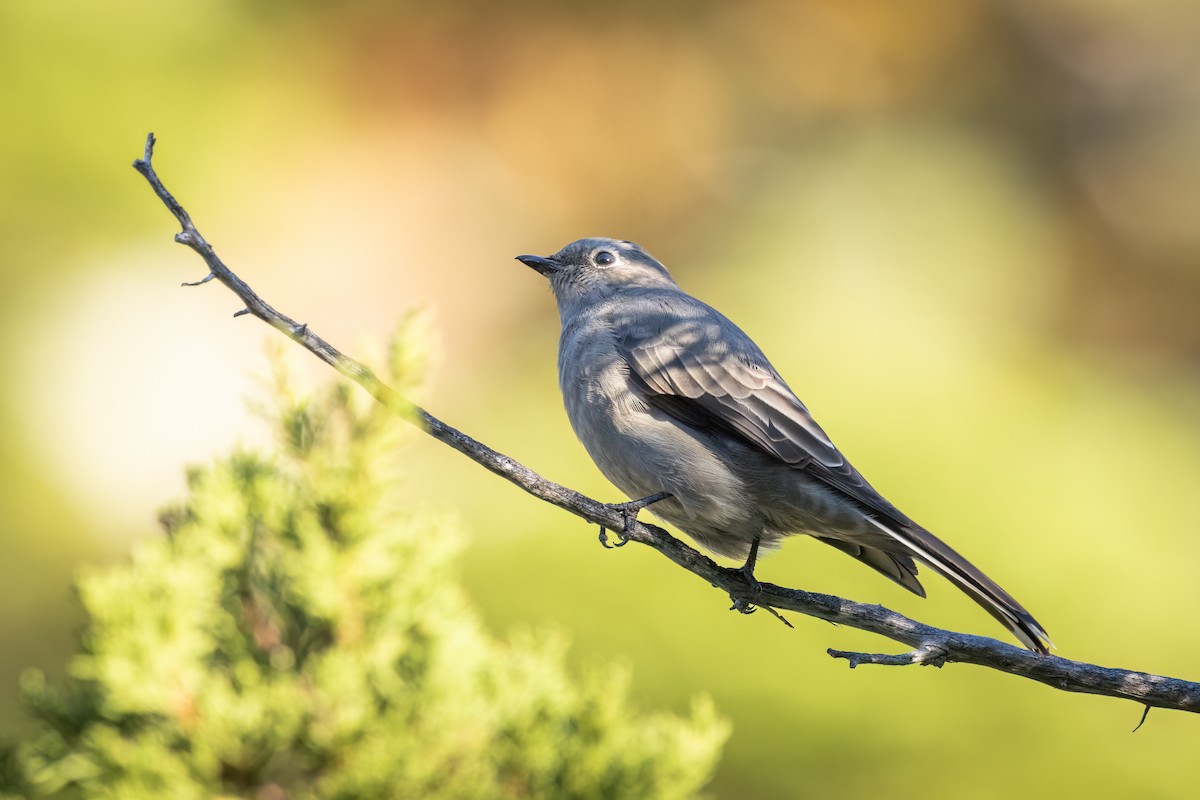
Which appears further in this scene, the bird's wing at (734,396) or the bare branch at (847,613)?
the bird's wing at (734,396)

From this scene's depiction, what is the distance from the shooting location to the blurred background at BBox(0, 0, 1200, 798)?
465 cm

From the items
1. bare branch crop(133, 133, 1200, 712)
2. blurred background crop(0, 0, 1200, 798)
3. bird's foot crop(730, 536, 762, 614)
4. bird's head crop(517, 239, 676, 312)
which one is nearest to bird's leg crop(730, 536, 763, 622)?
bird's foot crop(730, 536, 762, 614)

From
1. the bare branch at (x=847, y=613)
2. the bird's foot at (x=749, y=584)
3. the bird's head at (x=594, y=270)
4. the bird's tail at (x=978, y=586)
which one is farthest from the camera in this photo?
the bird's head at (x=594, y=270)

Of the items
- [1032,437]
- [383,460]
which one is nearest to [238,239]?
[1032,437]

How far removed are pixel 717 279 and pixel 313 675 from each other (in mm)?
5742

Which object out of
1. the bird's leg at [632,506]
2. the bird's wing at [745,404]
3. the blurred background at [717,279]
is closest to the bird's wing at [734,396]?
the bird's wing at [745,404]

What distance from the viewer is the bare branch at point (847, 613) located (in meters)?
1.97

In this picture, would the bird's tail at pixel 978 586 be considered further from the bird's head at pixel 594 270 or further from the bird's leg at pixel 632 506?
the bird's head at pixel 594 270

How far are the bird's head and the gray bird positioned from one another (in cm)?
51

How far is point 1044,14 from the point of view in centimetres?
940

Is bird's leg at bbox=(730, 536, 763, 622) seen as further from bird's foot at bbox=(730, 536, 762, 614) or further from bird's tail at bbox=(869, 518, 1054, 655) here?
bird's tail at bbox=(869, 518, 1054, 655)

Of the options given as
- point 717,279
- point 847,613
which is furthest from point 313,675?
point 717,279

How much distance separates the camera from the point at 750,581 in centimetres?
262

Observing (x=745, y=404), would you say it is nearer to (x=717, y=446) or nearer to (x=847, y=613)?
(x=717, y=446)
